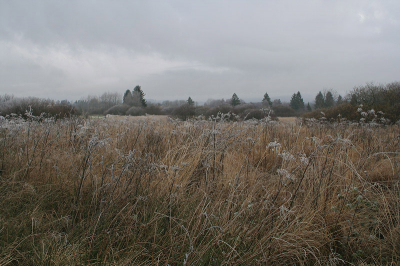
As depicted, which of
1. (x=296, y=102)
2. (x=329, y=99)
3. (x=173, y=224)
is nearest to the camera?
(x=173, y=224)

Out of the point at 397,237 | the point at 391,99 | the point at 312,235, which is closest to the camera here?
the point at 397,237

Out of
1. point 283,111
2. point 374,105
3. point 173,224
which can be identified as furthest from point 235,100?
point 173,224

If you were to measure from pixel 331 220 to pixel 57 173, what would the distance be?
128 inches

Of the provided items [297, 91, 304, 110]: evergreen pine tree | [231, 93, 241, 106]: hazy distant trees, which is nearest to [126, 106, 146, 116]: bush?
[231, 93, 241, 106]: hazy distant trees

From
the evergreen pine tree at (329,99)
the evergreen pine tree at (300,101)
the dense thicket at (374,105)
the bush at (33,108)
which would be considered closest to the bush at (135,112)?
the bush at (33,108)

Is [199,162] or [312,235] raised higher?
[199,162]

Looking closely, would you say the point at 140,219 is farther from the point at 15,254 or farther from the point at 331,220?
the point at 331,220

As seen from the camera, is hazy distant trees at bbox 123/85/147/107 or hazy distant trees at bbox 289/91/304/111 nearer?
hazy distant trees at bbox 123/85/147/107

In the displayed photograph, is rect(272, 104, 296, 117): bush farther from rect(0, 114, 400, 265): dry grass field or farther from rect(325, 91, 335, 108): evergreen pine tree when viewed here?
rect(0, 114, 400, 265): dry grass field

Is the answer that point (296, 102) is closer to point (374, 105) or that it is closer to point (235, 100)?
point (235, 100)

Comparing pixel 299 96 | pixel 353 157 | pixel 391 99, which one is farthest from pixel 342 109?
pixel 299 96

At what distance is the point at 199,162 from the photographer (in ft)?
10.8

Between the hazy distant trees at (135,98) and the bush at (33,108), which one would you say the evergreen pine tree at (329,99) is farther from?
the bush at (33,108)

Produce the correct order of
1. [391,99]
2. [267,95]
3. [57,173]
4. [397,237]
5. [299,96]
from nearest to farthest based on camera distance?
[397,237]
[57,173]
[391,99]
[299,96]
[267,95]
